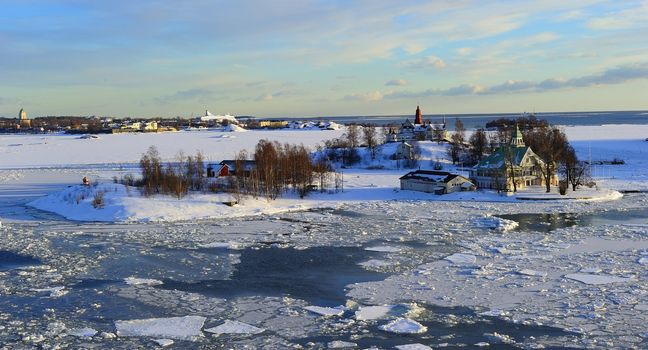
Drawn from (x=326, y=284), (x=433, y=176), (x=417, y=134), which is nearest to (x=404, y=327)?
(x=326, y=284)

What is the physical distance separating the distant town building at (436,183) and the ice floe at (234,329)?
24.3 meters

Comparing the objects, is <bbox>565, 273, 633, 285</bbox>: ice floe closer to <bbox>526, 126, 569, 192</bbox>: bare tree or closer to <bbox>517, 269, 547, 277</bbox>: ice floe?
<bbox>517, 269, 547, 277</bbox>: ice floe

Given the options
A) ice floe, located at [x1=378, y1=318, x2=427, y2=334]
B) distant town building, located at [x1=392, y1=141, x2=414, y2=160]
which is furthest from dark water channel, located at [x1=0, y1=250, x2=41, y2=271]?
distant town building, located at [x1=392, y1=141, x2=414, y2=160]

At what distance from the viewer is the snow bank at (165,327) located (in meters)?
12.0

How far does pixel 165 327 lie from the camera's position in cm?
1241

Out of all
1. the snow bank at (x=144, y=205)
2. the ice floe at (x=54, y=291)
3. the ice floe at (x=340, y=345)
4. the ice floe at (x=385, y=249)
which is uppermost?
the snow bank at (x=144, y=205)

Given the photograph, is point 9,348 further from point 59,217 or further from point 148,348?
point 59,217

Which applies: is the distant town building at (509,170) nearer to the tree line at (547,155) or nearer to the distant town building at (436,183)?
the tree line at (547,155)

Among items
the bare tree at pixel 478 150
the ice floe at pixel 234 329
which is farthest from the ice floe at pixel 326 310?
the bare tree at pixel 478 150

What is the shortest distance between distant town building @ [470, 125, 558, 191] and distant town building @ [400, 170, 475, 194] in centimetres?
140

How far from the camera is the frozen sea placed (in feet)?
39.0

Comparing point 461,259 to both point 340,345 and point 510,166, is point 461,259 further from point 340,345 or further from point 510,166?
point 510,166

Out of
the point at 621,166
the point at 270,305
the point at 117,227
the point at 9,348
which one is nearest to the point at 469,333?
the point at 270,305

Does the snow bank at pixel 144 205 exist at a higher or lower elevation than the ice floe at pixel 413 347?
higher
